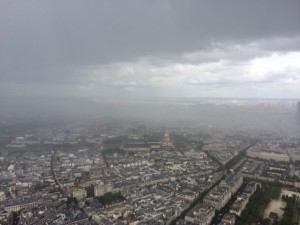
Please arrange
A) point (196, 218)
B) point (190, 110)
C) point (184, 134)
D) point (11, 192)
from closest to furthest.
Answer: point (196, 218)
point (11, 192)
point (184, 134)
point (190, 110)

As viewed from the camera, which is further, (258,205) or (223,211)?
(258,205)

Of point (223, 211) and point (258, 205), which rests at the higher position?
point (258, 205)

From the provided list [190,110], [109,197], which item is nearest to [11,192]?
[109,197]

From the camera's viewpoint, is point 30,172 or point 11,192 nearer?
point 11,192

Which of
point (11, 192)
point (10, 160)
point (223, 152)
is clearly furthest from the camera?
point (223, 152)

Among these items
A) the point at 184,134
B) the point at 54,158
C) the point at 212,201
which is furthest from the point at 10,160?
the point at 184,134

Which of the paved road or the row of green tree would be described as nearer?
the row of green tree

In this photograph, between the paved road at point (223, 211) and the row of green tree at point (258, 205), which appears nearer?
the row of green tree at point (258, 205)

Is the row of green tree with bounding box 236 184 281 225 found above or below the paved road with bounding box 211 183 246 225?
above

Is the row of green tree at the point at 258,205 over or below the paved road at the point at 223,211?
over

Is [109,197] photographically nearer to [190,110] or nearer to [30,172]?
[30,172]
